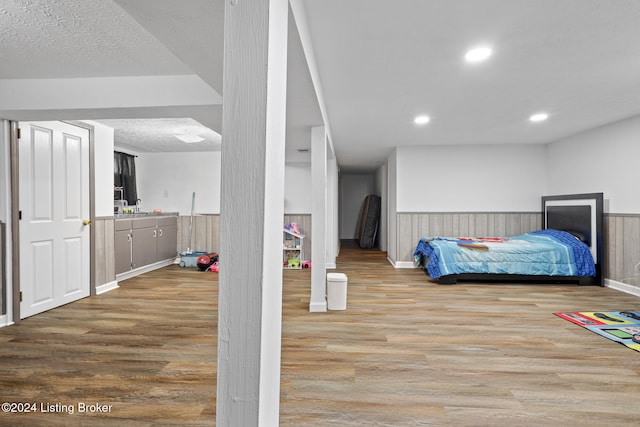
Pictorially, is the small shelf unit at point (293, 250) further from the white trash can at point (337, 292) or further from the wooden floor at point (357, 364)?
the white trash can at point (337, 292)

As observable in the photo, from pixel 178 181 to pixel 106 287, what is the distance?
3039mm

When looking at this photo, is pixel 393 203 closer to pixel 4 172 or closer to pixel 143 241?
pixel 143 241

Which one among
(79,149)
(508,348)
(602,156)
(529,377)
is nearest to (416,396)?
(529,377)

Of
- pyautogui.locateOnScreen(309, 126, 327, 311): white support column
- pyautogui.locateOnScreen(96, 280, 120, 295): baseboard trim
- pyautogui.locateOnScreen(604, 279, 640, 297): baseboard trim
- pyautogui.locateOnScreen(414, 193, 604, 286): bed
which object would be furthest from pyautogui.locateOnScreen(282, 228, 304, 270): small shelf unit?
pyautogui.locateOnScreen(604, 279, 640, 297): baseboard trim

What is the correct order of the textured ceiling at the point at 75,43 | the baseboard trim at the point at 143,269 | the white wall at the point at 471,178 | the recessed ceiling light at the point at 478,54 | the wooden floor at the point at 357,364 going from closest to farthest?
the wooden floor at the point at 357,364
the textured ceiling at the point at 75,43
the recessed ceiling light at the point at 478,54
the baseboard trim at the point at 143,269
the white wall at the point at 471,178

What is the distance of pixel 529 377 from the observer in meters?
2.27

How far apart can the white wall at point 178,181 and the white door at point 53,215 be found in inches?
113

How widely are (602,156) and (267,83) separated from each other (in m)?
5.80

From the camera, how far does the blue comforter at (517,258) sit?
4996 millimetres

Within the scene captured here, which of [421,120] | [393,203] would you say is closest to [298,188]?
[393,203]

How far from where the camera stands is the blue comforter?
5.00 metres

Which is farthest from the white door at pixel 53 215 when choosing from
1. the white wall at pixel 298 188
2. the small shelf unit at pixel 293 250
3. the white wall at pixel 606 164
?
the white wall at pixel 606 164

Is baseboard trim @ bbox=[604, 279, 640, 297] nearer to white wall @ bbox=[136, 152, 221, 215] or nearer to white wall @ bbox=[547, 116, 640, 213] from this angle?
white wall @ bbox=[547, 116, 640, 213]

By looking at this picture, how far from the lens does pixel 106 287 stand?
15.5 ft
